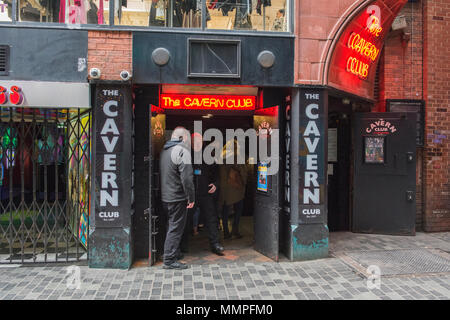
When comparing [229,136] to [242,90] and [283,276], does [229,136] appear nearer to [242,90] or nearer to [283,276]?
[242,90]

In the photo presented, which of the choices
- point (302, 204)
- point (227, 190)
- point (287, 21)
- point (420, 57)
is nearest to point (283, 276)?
point (302, 204)

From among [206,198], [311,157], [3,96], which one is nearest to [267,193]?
[311,157]

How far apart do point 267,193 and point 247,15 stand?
314cm

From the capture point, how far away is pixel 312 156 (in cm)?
601

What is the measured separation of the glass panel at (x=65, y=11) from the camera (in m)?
5.71

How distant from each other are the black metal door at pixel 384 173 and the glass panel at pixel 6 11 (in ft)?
21.8

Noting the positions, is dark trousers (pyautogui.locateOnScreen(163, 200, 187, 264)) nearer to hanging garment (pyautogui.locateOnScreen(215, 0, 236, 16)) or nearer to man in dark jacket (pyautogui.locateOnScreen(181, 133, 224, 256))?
man in dark jacket (pyautogui.locateOnScreen(181, 133, 224, 256))

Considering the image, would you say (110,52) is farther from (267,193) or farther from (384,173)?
(384,173)

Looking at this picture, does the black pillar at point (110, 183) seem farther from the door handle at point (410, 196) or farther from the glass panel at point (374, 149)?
the door handle at point (410, 196)

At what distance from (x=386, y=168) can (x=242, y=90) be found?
3.47 meters

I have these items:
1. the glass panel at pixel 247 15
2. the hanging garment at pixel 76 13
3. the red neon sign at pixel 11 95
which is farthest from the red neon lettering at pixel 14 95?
the glass panel at pixel 247 15

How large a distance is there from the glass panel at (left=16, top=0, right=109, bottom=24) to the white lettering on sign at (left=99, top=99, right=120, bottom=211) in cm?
129

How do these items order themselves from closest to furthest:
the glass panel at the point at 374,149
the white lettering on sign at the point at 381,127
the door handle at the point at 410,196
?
1. the door handle at the point at 410,196
2. the white lettering on sign at the point at 381,127
3. the glass panel at the point at 374,149

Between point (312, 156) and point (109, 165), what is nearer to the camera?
point (109, 165)
